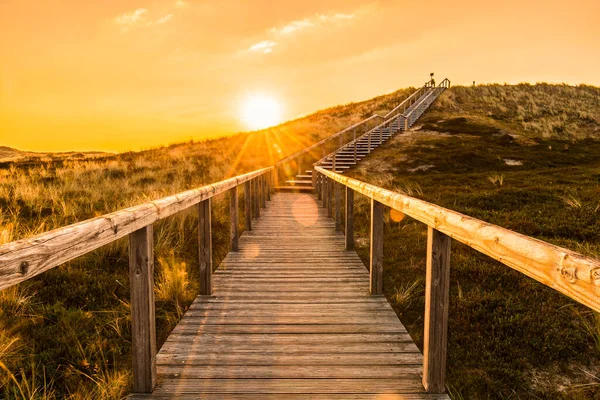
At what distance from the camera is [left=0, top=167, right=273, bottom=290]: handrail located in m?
1.31

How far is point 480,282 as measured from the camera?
16.4 ft

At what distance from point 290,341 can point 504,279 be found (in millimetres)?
3287

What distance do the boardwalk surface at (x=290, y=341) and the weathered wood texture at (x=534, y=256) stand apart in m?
1.13

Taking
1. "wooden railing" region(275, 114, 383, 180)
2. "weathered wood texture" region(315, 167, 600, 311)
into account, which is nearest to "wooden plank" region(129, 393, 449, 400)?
"weathered wood texture" region(315, 167, 600, 311)

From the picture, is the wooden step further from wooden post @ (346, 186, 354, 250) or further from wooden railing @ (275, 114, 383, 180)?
wooden post @ (346, 186, 354, 250)

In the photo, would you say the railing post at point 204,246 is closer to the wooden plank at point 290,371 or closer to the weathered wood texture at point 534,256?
the wooden plank at point 290,371

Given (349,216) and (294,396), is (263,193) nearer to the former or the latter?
(349,216)

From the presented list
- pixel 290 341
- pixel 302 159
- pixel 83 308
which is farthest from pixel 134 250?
pixel 302 159

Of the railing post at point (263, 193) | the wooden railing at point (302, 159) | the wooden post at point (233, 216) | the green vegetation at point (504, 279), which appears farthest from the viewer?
the wooden railing at point (302, 159)

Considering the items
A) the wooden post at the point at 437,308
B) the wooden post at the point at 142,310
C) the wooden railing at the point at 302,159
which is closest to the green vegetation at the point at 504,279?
the wooden post at the point at 437,308

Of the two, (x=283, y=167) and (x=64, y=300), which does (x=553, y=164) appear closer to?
(x=283, y=167)

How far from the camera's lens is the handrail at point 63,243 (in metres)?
1.31

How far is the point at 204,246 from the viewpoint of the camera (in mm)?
4039

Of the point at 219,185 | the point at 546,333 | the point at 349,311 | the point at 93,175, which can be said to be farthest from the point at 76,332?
the point at 93,175
